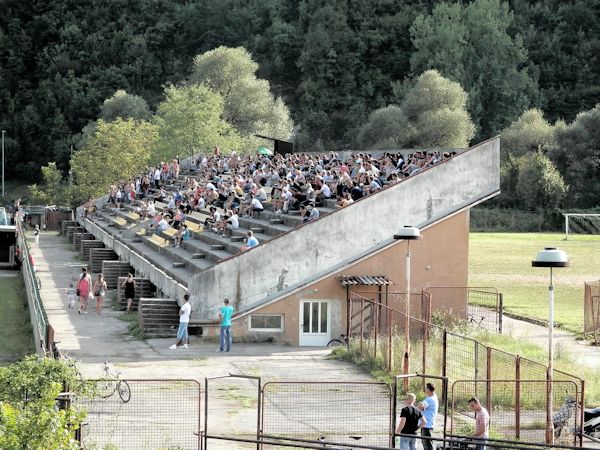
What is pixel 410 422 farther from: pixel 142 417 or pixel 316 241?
pixel 316 241

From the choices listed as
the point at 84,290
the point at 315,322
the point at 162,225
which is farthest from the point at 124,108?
the point at 315,322

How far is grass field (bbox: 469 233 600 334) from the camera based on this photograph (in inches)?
1639

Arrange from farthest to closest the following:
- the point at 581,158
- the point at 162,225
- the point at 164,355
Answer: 1. the point at 581,158
2. the point at 162,225
3. the point at 164,355

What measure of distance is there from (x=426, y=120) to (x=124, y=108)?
1094 inches

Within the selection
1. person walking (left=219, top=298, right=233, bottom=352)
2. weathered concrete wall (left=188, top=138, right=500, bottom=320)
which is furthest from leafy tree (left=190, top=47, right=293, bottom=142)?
person walking (left=219, top=298, right=233, bottom=352)

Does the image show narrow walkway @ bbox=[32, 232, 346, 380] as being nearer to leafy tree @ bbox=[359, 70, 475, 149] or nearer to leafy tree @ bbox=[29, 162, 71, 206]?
leafy tree @ bbox=[29, 162, 71, 206]

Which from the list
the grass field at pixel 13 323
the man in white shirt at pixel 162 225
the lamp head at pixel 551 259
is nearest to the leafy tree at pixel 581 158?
the man in white shirt at pixel 162 225

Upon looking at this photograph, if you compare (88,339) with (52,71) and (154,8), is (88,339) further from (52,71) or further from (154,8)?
(154,8)

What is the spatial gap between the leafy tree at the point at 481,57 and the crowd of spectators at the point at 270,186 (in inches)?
2161

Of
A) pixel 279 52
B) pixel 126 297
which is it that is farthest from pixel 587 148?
pixel 126 297

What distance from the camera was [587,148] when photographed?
99125 mm

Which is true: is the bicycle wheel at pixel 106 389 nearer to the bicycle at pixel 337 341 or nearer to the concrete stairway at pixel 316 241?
the concrete stairway at pixel 316 241

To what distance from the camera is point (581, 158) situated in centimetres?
9894

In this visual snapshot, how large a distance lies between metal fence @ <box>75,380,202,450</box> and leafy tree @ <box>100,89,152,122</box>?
86.8m
